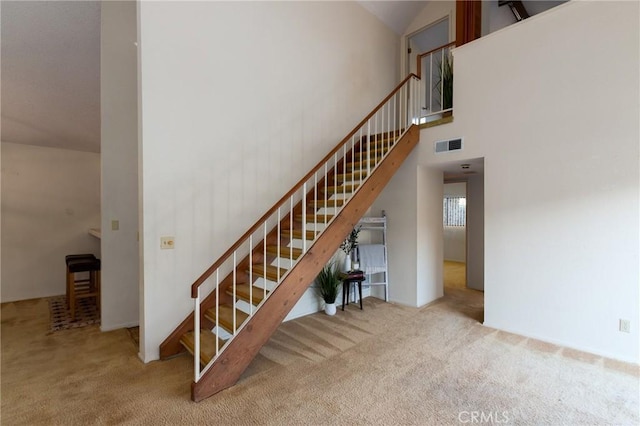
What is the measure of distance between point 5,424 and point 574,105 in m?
5.16

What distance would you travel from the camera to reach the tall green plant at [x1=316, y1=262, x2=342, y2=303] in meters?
3.89

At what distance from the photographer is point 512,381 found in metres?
2.31

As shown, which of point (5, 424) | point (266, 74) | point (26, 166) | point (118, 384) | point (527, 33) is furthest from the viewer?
point (26, 166)

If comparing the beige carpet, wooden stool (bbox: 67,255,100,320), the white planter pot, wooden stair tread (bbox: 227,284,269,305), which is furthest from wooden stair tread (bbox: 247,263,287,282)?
wooden stool (bbox: 67,255,100,320)

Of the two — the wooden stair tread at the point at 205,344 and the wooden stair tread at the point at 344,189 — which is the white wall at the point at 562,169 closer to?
the wooden stair tread at the point at 344,189

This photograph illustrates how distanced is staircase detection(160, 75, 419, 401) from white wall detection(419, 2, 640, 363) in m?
1.13

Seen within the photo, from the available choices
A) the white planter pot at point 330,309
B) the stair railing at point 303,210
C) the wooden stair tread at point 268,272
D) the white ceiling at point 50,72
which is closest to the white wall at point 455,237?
the stair railing at point 303,210

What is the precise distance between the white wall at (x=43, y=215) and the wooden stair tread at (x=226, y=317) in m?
3.91

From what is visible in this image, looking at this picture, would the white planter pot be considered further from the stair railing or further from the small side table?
the stair railing

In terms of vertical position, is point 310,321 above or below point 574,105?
below

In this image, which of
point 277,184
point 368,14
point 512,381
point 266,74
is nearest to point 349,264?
point 277,184

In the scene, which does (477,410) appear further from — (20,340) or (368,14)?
(368,14)

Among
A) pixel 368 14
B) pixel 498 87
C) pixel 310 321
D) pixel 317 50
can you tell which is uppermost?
pixel 368 14

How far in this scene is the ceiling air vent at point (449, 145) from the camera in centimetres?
372
